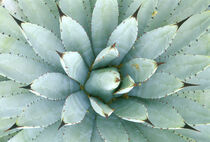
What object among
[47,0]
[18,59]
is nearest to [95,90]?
[18,59]

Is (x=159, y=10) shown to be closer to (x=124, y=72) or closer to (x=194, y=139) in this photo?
(x=124, y=72)

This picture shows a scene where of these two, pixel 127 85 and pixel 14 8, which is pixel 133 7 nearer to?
pixel 127 85

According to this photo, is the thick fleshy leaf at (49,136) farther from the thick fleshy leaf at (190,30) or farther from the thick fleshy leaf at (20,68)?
the thick fleshy leaf at (190,30)

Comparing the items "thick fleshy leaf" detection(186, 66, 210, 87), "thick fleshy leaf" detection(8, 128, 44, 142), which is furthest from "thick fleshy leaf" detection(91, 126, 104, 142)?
"thick fleshy leaf" detection(186, 66, 210, 87)

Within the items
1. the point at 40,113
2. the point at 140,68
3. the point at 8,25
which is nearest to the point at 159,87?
the point at 140,68

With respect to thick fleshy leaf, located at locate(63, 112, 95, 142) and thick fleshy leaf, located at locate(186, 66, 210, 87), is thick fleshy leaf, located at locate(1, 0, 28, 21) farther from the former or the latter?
thick fleshy leaf, located at locate(186, 66, 210, 87)
